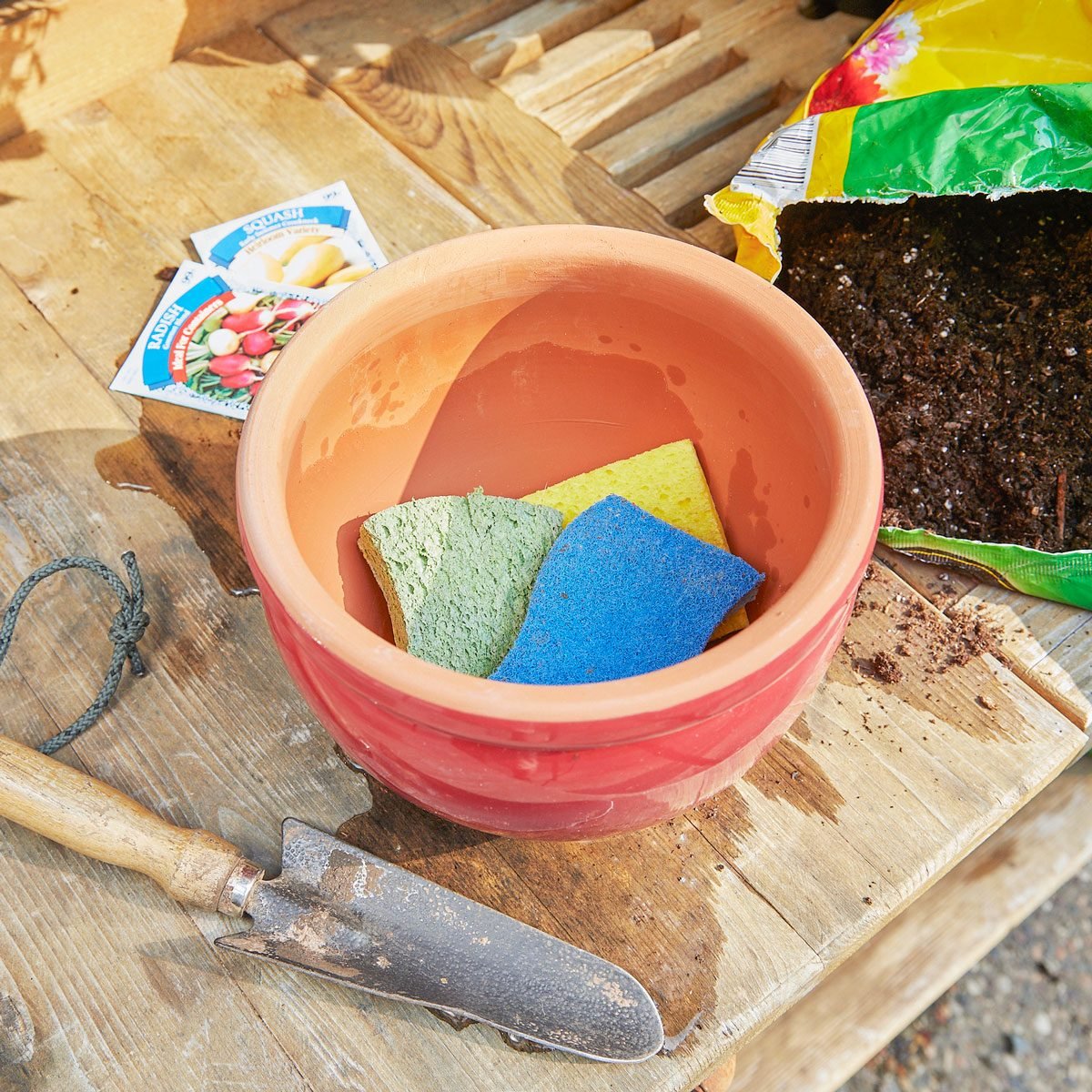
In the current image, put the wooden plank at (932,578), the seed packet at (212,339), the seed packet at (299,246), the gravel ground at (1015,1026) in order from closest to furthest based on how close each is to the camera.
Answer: the wooden plank at (932,578) → the seed packet at (212,339) → the seed packet at (299,246) → the gravel ground at (1015,1026)

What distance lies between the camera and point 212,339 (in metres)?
1.21

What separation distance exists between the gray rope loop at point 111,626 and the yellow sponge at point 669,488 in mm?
397

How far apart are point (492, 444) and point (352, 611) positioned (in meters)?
0.22

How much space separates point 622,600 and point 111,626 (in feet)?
1.58

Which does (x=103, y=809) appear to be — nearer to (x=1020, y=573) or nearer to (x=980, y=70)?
(x=1020, y=573)

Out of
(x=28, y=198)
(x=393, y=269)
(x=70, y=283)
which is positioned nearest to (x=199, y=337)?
(x=70, y=283)

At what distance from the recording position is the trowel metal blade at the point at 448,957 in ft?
2.54

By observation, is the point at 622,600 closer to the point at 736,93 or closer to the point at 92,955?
the point at 92,955

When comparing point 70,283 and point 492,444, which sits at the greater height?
point 70,283

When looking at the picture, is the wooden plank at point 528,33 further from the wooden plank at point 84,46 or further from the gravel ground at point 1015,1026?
the gravel ground at point 1015,1026

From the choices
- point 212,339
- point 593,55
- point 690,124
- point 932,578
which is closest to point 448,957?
point 932,578

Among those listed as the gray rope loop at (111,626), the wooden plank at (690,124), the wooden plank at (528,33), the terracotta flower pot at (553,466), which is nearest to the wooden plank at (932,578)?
the terracotta flower pot at (553,466)

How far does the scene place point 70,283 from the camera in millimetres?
1254

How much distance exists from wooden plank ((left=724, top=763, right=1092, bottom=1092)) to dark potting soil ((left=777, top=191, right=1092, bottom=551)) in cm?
56
